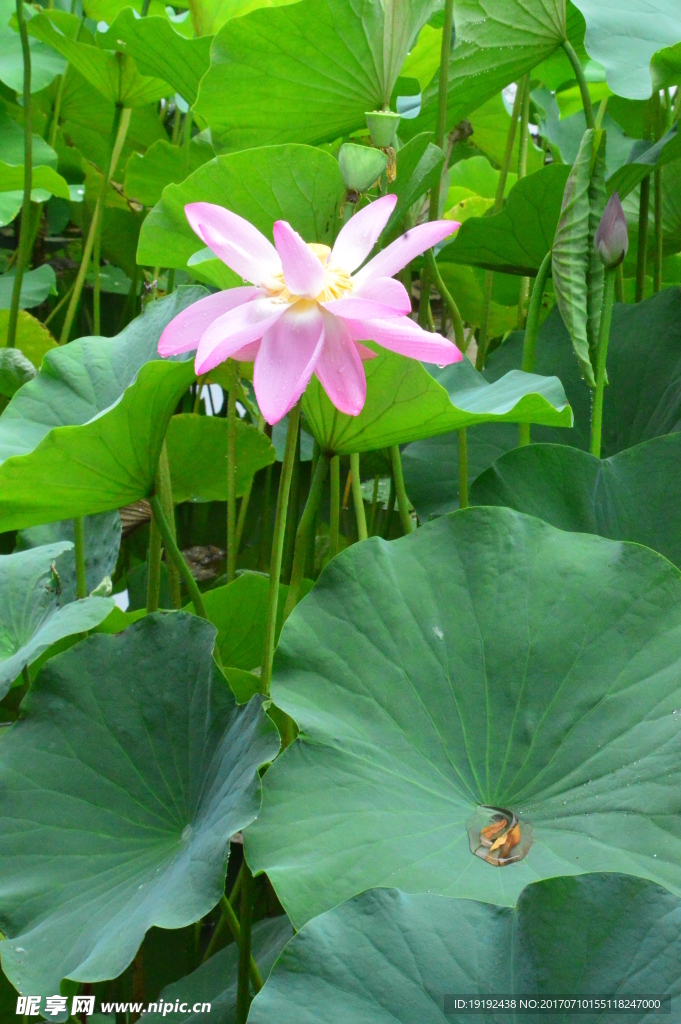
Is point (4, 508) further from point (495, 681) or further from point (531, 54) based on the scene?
point (531, 54)

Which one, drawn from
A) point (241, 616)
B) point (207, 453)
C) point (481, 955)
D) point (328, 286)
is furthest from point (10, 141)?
point (481, 955)

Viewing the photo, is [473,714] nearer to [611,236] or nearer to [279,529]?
[279,529]

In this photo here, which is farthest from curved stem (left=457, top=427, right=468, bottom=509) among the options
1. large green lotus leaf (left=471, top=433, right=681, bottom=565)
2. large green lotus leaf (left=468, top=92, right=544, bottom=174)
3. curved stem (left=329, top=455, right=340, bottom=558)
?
large green lotus leaf (left=468, top=92, right=544, bottom=174)

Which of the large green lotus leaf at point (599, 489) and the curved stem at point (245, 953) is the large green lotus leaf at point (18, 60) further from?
the curved stem at point (245, 953)

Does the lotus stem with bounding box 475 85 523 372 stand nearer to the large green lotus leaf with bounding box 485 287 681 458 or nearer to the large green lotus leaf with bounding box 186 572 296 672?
the large green lotus leaf with bounding box 485 287 681 458

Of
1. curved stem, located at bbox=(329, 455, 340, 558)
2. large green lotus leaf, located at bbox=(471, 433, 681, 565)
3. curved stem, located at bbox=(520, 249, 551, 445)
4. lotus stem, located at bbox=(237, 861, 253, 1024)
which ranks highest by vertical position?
curved stem, located at bbox=(520, 249, 551, 445)

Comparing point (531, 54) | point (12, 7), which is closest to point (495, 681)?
point (531, 54)
